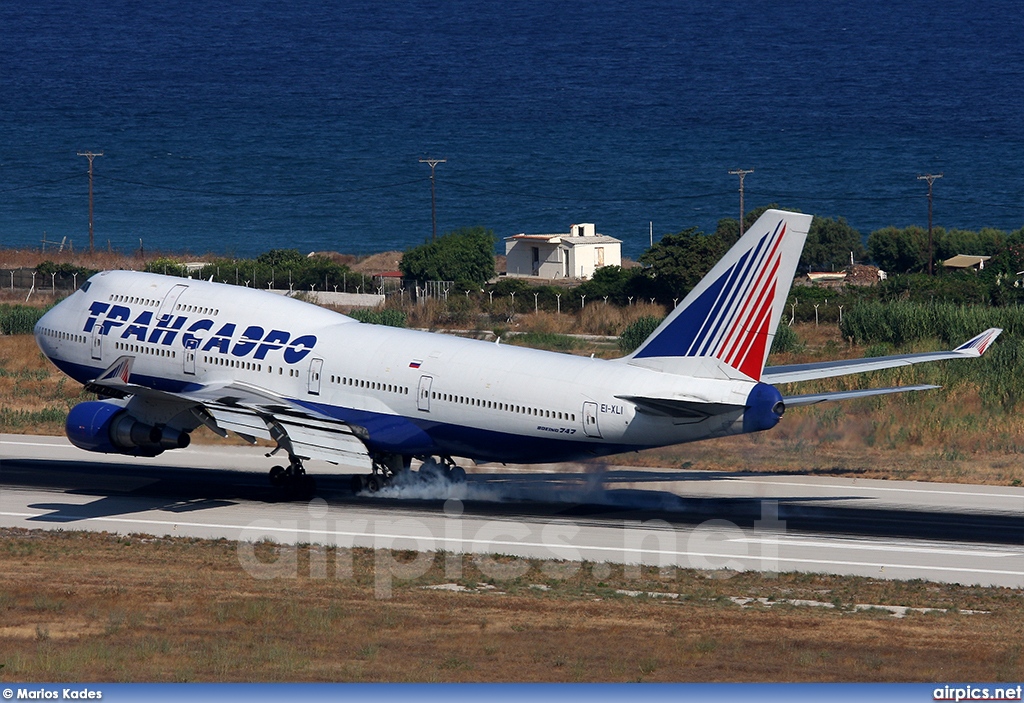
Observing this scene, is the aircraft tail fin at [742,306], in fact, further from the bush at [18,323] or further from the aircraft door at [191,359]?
the bush at [18,323]

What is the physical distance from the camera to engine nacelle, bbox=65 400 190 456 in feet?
135

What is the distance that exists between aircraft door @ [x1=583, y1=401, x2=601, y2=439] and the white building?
288ft

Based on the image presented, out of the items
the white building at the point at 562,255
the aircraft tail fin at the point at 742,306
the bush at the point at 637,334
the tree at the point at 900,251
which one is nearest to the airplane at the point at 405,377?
the aircraft tail fin at the point at 742,306

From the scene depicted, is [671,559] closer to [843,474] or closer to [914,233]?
[843,474]

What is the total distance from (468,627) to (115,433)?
1790 centimetres

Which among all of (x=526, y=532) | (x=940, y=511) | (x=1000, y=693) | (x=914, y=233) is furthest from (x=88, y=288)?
(x=914, y=233)

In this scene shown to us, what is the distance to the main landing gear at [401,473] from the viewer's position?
42.6 metres

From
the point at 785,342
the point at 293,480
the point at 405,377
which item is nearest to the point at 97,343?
the point at 293,480

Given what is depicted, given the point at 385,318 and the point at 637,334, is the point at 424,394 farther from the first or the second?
the point at 385,318

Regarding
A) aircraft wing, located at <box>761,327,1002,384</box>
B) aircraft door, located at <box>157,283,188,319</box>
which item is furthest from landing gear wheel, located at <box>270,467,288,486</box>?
aircraft wing, located at <box>761,327,1002,384</box>

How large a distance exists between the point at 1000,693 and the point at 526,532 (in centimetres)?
2087

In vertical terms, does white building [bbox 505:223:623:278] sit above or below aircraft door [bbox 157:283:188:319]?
above

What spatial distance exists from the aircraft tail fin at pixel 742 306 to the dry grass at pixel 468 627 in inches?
250

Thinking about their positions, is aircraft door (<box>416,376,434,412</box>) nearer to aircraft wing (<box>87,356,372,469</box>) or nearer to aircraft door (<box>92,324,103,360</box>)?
aircraft wing (<box>87,356,372,469</box>)
